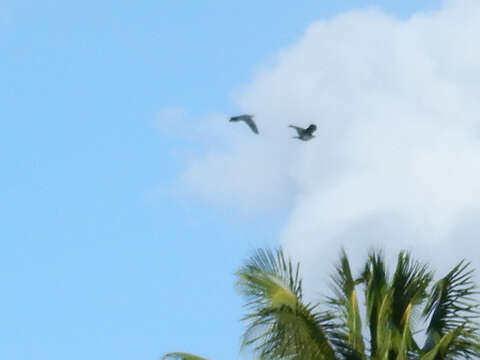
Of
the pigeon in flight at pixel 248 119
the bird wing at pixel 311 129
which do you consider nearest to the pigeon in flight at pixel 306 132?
the bird wing at pixel 311 129

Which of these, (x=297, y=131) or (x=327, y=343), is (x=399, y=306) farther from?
(x=297, y=131)

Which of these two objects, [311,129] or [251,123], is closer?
[311,129]

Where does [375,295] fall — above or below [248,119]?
below

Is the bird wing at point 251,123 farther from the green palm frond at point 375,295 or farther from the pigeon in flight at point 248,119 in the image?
the green palm frond at point 375,295

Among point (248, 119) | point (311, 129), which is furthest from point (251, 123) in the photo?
point (311, 129)

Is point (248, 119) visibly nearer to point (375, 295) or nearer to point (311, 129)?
point (311, 129)

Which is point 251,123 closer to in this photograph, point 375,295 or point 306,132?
point 306,132

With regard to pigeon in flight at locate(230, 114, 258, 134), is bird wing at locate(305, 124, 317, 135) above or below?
below

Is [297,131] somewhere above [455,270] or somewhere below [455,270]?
above

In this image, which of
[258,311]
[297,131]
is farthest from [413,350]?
[297,131]

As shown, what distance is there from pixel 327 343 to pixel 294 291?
0.94 m

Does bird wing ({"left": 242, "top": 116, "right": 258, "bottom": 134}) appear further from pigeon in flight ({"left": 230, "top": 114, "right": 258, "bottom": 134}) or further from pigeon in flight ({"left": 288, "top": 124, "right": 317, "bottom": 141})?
pigeon in flight ({"left": 288, "top": 124, "right": 317, "bottom": 141})

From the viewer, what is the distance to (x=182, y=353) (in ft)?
77.0

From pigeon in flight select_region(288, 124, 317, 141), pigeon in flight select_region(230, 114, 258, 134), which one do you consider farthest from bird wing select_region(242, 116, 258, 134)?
pigeon in flight select_region(288, 124, 317, 141)
